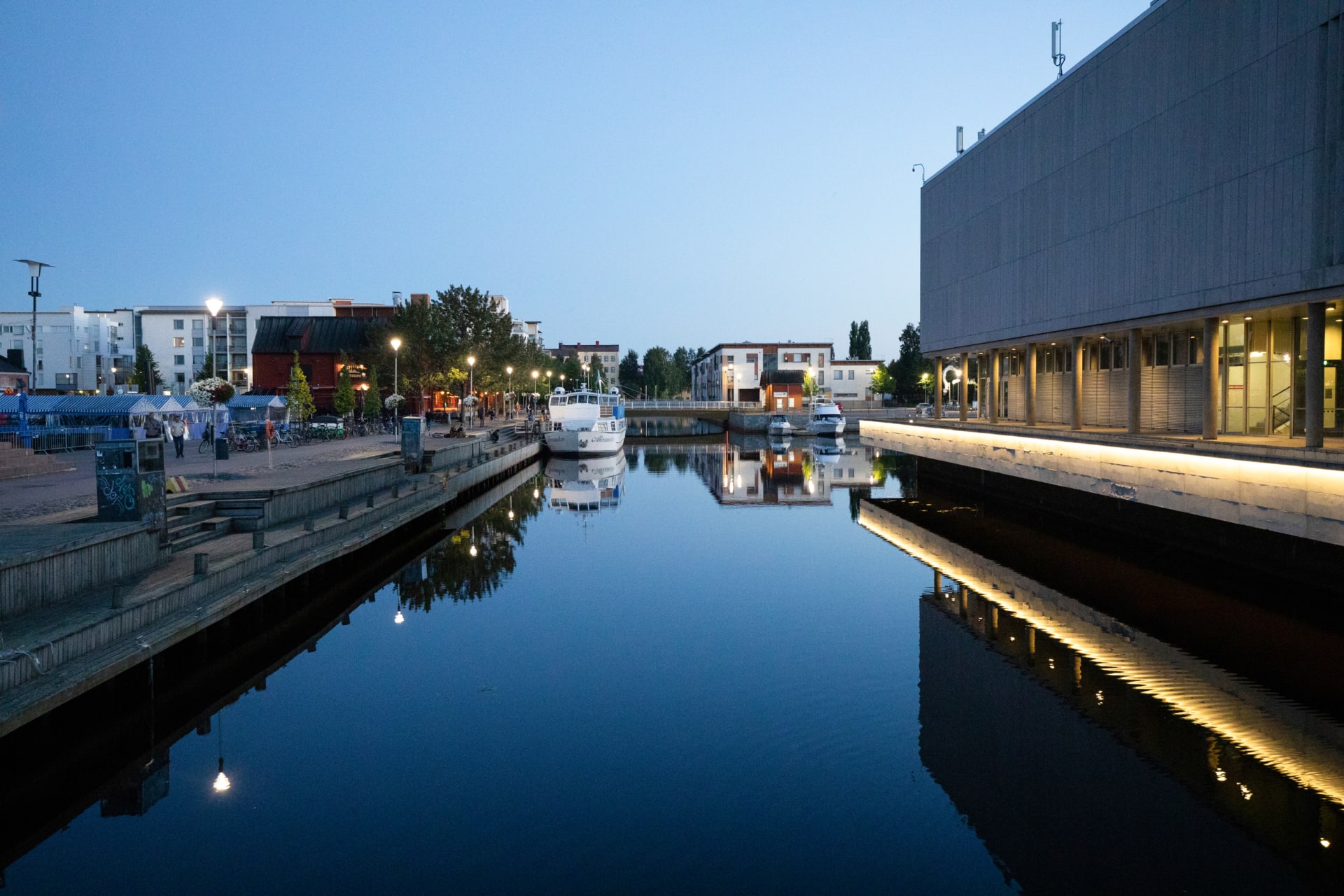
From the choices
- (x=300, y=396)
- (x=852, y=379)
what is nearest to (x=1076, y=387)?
(x=300, y=396)

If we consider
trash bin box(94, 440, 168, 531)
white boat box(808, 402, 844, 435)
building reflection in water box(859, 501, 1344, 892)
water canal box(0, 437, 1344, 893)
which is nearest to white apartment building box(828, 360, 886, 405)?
white boat box(808, 402, 844, 435)

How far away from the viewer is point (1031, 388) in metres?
44.3

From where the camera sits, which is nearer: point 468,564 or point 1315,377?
point 1315,377

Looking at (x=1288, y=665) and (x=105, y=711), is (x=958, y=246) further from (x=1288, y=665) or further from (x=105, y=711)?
(x=105, y=711)

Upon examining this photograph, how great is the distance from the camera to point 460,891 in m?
9.02

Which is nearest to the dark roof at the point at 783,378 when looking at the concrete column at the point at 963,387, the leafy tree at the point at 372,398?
the leafy tree at the point at 372,398

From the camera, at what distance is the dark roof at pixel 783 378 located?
11538 centimetres

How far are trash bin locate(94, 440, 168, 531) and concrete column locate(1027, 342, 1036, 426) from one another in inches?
1462

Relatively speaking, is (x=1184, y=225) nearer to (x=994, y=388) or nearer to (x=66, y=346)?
(x=994, y=388)

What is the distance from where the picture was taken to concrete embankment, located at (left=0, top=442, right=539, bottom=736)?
10516 mm

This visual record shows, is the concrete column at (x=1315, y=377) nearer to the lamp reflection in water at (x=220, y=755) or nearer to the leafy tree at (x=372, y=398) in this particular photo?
the lamp reflection in water at (x=220, y=755)

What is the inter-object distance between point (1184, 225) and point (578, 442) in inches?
1737

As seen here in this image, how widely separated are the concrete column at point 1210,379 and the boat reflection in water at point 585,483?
74.1 ft

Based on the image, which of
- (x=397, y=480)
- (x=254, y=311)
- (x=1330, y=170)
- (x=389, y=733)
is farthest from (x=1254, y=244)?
(x=254, y=311)
